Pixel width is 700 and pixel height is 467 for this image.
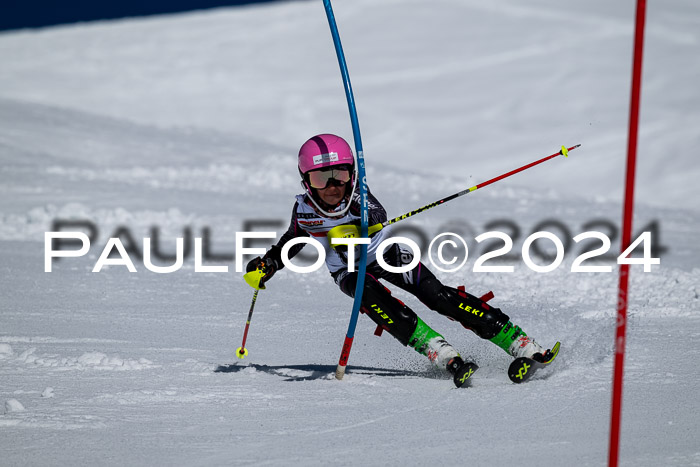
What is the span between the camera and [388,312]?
4.40 metres

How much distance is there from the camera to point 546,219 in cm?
1211

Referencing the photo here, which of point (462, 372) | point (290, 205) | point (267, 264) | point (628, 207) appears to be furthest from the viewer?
point (290, 205)

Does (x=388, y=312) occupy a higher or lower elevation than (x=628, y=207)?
lower

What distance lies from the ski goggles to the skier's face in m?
0.02

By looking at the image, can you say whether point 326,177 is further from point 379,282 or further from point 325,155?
point 379,282

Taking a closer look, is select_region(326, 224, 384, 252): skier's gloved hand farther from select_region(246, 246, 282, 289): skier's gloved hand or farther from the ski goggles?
select_region(246, 246, 282, 289): skier's gloved hand

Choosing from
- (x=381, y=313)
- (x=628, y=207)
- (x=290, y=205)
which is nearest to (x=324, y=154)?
(x=381, y=313)

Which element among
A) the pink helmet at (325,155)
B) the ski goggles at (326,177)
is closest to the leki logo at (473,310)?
the pink helmet at (325,155)

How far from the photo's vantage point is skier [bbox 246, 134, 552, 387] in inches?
173

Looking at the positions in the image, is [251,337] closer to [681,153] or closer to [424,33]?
[681,153]

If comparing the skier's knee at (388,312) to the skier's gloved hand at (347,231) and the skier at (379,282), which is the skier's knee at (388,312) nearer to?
the skier at (379,282)

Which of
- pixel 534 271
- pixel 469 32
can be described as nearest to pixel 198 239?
pixel 534 271

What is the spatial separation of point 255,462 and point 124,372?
166cm

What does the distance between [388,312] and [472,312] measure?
44 centimetres
